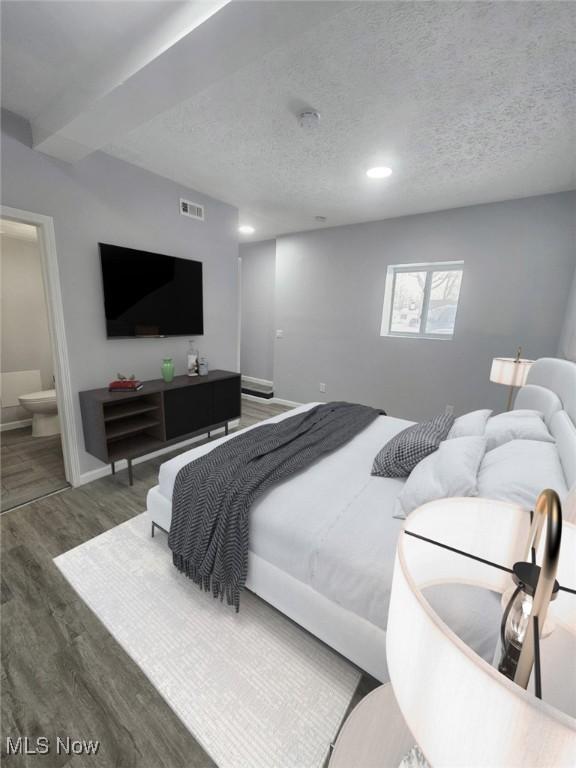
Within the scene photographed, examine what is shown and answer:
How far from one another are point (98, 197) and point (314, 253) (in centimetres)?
271

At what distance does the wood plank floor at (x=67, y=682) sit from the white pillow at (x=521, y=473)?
0.97 m

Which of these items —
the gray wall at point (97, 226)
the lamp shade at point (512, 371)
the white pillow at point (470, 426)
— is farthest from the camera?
the lamp shade at point (512, 371)

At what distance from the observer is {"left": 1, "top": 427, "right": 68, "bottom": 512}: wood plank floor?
8.09 ft

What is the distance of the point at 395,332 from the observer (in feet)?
13.5

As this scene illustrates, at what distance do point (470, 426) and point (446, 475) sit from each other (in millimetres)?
696

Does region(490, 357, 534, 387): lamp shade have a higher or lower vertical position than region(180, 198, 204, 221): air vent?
lower

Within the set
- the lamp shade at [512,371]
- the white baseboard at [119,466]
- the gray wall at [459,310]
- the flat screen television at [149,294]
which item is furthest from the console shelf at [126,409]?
the lamp shade at [512,371]

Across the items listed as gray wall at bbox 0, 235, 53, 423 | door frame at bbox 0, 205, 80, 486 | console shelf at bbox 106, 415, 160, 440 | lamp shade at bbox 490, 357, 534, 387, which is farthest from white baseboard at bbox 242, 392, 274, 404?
lamp shade at bbox 490, 357, 534, 387

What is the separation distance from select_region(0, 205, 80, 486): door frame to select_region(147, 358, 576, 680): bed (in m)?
1.26

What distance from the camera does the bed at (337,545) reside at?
46.6 inches

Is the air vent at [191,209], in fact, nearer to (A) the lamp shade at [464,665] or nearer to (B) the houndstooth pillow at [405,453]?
(B) the houndstooth pillow at [405,453]

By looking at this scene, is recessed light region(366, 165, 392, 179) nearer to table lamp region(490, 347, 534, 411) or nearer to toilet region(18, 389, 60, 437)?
table lamp region(490, 347, 534, 411)

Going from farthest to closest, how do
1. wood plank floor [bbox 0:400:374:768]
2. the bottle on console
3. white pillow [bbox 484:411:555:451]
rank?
the bottle on console, white pillow [bbox 484:411:555:451], wood plank floor [bbox 0:400:374:768]

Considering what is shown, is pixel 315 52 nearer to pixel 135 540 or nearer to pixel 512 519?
pixel 512 519
